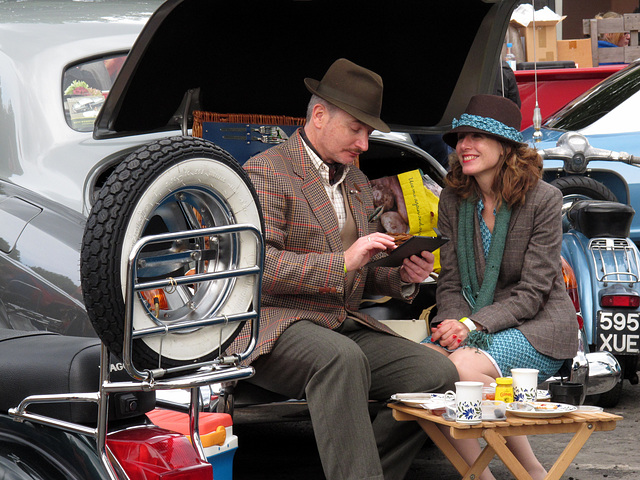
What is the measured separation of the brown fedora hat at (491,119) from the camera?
4.11 metres

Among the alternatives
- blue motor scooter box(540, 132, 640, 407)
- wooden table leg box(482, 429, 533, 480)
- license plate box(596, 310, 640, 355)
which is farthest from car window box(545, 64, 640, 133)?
wooden table leg box(482, 429, 533, 480)

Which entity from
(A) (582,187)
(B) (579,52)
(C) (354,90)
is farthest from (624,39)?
(C) (354,90)

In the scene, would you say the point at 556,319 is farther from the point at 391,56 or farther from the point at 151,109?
the point at 151,109

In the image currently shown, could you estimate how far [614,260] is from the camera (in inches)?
199

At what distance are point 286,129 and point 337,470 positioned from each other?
173cm

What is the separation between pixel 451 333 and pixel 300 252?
713 millimetres

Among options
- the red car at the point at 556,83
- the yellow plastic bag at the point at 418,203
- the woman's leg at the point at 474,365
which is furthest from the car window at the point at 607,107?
the woman's leg at the point at 474,365

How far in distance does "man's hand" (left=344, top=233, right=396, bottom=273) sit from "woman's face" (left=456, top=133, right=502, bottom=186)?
2.43 ft

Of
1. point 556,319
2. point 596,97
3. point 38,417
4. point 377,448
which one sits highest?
point 596,97

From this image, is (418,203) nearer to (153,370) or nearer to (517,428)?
(517,428)

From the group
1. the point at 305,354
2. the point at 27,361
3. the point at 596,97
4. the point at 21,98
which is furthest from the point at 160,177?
the point at 596,97

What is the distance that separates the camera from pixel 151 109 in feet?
12.9

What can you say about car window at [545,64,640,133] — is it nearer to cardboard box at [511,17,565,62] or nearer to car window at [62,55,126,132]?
cardboard box at [511,17,565,62]

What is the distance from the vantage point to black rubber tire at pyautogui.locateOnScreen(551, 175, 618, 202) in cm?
630
